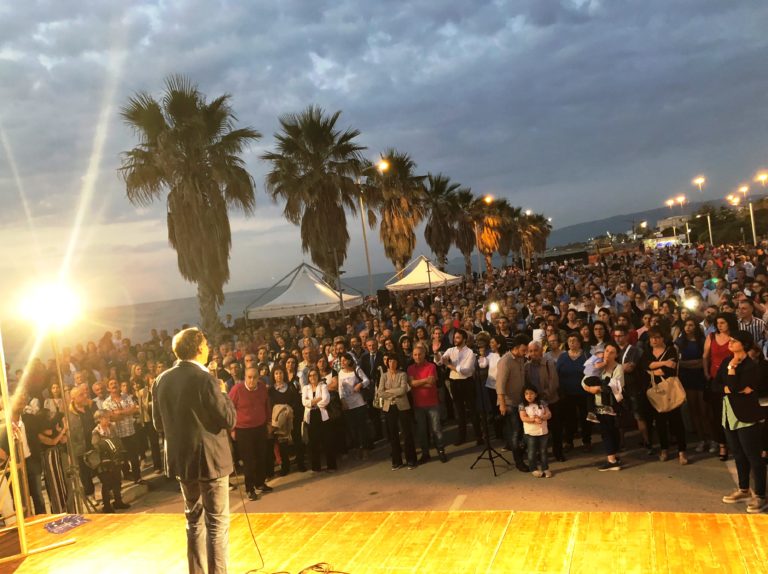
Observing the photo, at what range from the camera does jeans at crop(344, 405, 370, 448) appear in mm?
9102

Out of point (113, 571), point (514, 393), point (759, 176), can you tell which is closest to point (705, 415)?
point (514, 393)

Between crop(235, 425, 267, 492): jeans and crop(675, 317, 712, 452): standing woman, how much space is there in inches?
223

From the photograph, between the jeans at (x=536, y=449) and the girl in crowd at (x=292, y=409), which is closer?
the jeans at (x=536, y=449)

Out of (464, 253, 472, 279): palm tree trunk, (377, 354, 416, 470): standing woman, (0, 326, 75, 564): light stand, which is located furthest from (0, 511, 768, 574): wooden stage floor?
(464, 253, 472, 279): palm tree trunk

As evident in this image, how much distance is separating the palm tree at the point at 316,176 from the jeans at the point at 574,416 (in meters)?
12.7

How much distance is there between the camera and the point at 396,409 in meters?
7.95

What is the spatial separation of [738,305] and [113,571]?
8.40m

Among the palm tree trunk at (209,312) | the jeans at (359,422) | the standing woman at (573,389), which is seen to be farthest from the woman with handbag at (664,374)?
the palm tree trunk at (209,312)

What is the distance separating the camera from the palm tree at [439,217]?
3297 centimetres

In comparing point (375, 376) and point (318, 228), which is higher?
point (318, 228)

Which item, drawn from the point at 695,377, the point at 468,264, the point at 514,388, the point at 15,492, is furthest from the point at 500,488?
the point at 468,264

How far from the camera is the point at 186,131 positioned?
1631 centimetres

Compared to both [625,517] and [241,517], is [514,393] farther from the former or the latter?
[241,517]

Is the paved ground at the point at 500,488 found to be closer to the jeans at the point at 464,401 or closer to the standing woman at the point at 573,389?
the standing woman at the point at 573,389
